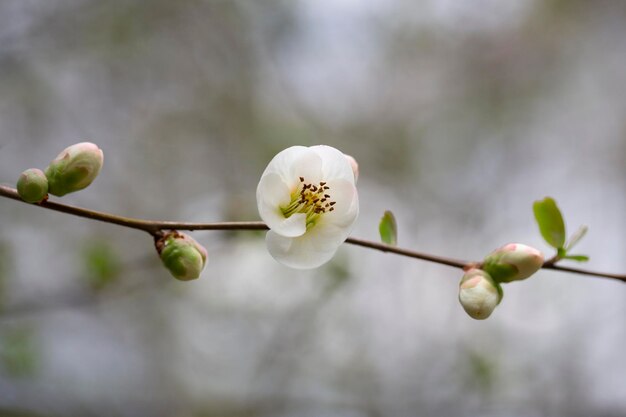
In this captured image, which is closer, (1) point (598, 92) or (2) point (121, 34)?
(2) point (121, 34)

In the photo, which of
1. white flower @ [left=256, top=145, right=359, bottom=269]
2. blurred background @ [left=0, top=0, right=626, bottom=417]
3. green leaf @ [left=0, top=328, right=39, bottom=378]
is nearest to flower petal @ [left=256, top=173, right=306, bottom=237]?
white flower @ [left=256, top=145, right=359, bottom=269]

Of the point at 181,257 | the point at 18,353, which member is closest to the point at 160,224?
the point at 181,257

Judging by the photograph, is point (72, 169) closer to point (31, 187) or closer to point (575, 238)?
point (31, 187)

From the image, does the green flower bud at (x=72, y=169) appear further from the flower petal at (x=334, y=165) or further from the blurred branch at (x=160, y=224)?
the flower petal at (x=334, y=165)

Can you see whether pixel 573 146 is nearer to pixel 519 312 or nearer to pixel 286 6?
pixel 519 312

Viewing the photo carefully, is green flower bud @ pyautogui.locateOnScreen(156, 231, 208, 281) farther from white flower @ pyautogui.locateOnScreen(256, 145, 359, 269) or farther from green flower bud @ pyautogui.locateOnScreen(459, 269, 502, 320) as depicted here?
green flower bud @ pyautogui.locateOnScreen(459, 269, 502, 320)

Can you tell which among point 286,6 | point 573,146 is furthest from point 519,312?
point 286,6
